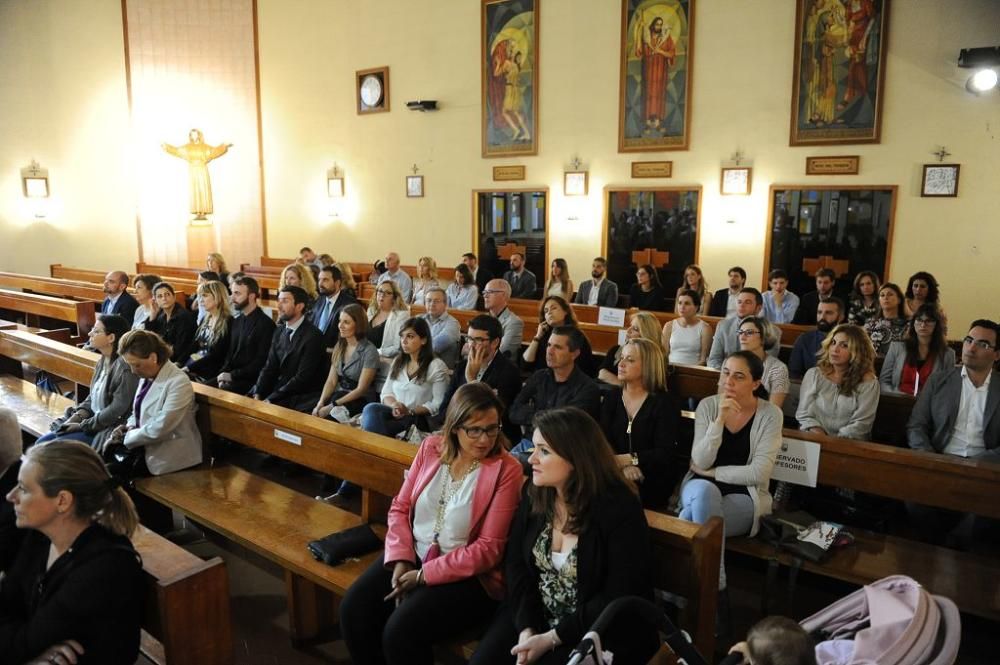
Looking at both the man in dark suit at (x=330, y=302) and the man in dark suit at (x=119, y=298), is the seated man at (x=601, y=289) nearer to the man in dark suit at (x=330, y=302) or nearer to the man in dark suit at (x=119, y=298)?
the man in dark suit at (x=330, y=302)

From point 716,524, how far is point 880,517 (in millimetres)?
1338

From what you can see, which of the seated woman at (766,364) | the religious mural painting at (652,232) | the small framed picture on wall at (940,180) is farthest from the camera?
the religious mural painting at (652,232)

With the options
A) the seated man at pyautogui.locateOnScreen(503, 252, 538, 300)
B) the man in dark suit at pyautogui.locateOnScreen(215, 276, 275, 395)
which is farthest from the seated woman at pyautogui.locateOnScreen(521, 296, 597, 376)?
the seated man at pyautogui.locateOnScreen(503, 252, 538, 300)

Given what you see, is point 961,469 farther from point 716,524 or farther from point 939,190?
point 939,190

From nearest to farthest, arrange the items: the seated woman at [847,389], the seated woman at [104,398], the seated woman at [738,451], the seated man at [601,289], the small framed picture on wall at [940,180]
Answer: the seated woman at [738,451]
the seated woman at [847,389]
the seated woman at [104,398]
the small framed picture on wall at [940,180]
the seated man at [601,289]

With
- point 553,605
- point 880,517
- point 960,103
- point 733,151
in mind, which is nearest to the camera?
point 553,605

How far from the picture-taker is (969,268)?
7879mm

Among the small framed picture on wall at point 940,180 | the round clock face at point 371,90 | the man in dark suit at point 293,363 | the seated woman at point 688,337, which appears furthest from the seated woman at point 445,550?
the round clock face at point 371,90

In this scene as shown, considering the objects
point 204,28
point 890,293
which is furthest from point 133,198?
point 890,293

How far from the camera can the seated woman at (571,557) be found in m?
2.10

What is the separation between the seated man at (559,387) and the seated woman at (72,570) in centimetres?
207

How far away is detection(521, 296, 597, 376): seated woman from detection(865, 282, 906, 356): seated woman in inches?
87.3

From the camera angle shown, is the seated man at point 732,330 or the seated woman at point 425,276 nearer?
the seated man at point 732,330

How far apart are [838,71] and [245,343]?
23.5 feet
